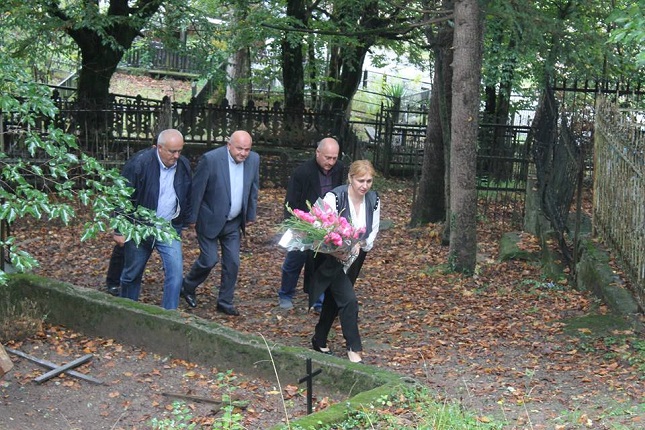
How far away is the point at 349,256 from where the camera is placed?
6957 mm

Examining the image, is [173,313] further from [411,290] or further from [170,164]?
[411,290]

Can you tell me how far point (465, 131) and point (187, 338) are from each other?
4.56m

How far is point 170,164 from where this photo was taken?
26.2 feet

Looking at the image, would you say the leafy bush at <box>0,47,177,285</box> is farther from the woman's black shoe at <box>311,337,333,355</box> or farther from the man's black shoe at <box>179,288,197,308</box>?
the man's black shoe at <box>179,288,197,308</box>

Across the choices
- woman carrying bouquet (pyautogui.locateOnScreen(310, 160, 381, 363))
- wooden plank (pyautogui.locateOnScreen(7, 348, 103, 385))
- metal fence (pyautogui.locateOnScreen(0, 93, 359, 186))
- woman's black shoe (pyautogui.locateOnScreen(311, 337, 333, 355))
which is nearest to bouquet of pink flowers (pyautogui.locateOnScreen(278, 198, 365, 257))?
woman carrying bouquet (pyautogui.locateOnScreen(310, 160, 381, 363))

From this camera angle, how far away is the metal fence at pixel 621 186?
8.30m

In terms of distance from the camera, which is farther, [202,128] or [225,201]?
[202,128]

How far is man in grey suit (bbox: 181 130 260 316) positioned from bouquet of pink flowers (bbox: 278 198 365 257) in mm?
1757

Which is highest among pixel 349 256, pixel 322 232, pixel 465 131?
pixel 465 131

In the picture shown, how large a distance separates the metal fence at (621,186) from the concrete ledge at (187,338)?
3.46 m

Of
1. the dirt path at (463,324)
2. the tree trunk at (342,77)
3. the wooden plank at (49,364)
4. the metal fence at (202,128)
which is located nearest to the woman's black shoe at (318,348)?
the dirt path at (463,324)

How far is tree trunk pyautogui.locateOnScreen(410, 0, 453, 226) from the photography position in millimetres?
11961

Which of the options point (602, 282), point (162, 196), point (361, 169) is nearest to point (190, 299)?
point (162, 196)

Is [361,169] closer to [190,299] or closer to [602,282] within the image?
[190,299]
